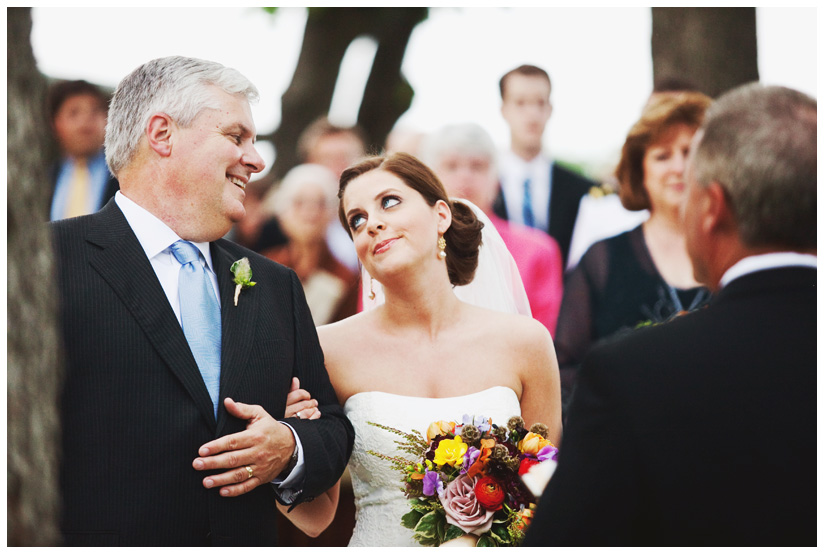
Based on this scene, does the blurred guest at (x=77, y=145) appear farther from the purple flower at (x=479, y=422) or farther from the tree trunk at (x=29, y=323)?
the tree trunk at (x=29, y=323)

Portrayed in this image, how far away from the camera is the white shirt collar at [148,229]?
132 inches

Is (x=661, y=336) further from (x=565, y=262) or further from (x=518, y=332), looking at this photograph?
(x=565, y=262)

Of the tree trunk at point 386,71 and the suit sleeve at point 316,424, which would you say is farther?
the tree trunk at point 386,71

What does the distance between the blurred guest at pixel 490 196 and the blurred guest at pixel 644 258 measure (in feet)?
0.38

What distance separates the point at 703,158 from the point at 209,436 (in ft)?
6.51

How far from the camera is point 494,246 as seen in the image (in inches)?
190

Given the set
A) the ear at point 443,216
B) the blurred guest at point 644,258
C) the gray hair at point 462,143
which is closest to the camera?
the ear at point 443,216

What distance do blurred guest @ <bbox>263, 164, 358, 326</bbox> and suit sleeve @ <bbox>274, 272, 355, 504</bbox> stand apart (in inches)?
95.0

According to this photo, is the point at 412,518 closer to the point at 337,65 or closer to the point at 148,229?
the point at 148,229

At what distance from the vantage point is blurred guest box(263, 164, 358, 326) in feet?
20.5

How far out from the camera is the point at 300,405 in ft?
11.3

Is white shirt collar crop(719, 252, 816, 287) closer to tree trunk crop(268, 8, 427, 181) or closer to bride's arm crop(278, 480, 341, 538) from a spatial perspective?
bride's arm crop(278, 480, 341, 538)

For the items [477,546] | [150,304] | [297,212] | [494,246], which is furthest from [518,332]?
[297,212]

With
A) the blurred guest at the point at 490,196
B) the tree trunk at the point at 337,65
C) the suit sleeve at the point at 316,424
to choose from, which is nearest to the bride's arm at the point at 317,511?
the suit sleeve at the point at 316,424
